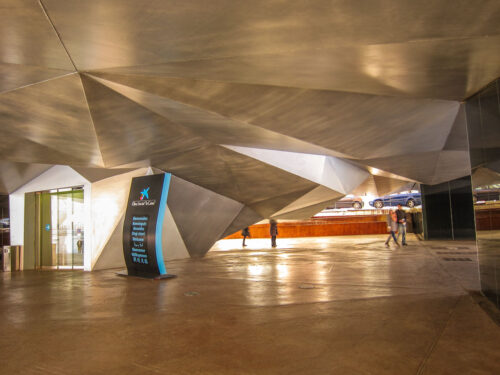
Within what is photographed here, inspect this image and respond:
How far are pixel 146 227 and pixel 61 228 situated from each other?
24.5 ft

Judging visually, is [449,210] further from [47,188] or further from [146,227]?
[47,188]

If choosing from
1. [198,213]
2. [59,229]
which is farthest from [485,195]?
[59,229]

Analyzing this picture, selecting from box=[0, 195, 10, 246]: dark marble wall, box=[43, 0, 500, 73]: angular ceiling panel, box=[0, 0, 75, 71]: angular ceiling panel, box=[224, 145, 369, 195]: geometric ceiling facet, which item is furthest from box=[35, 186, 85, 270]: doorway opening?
box=[43, 0, 500, 73]: angular ceiling panel

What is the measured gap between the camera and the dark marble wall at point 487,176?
6.89m

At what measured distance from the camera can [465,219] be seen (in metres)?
24.5

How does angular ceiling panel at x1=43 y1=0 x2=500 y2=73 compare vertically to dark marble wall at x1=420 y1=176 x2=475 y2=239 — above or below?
above

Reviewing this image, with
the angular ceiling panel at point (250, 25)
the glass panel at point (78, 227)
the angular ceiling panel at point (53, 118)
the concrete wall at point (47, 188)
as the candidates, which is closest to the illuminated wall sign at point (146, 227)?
the angular ceiling panel at point (53, 118)

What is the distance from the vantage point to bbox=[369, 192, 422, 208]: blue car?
4162 cm

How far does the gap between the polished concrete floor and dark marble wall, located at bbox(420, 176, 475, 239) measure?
48.2 ft

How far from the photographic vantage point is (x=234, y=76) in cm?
726

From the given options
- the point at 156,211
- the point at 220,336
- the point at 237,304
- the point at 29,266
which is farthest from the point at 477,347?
the point at 29,266

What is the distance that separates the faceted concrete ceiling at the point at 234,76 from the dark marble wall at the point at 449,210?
11821 mm

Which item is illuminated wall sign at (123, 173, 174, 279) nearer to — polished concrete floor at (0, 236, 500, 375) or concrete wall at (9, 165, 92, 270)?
polished concrete floor at (0, 236, 500, 375)

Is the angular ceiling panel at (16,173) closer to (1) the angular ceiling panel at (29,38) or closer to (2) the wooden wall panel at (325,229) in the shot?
(1) the angular ceiling panel at (29,38)
